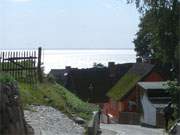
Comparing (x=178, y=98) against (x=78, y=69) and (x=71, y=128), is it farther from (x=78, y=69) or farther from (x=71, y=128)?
(x=78, y=69)

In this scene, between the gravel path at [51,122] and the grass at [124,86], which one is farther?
the grass at [124,86]

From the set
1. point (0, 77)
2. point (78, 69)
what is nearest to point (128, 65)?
point (78, 69)

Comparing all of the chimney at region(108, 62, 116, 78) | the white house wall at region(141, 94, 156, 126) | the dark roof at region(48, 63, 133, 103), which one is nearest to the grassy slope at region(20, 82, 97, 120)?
the white house wall at region(141, 94, 156, 126)

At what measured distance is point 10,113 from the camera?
11.5 m

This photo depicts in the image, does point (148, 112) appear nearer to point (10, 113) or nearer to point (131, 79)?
point (131, 79)

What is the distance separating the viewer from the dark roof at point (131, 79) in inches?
3243

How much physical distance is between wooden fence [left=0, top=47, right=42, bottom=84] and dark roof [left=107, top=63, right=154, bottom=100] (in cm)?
5154

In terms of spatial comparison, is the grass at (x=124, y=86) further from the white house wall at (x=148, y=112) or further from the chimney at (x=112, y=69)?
the chimney at (x=112, y=69)

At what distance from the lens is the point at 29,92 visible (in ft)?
84.7

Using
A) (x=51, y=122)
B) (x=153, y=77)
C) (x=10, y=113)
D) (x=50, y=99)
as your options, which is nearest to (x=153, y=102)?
(x=153, y=77)

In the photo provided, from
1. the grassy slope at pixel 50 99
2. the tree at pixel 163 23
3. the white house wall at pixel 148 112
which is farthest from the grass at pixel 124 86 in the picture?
the grassy slope at pixel 50 99

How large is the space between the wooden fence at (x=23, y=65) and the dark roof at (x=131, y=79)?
51.5 metres

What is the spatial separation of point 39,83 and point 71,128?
7.82m

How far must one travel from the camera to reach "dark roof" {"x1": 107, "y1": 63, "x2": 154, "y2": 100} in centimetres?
8238
